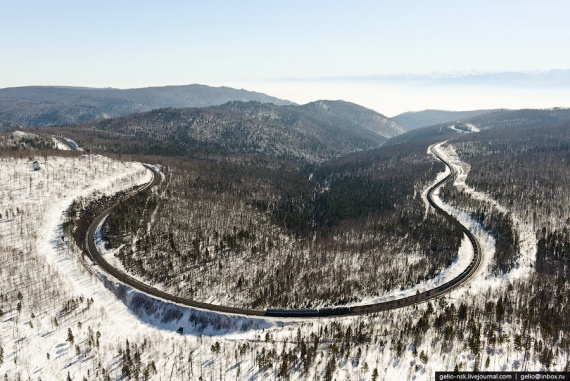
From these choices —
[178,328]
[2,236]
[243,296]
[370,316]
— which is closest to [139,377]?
[178,328]

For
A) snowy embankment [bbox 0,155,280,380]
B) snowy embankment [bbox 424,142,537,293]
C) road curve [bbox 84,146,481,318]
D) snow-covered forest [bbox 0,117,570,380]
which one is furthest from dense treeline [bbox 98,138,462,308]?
snowy embankment [bbox 0,155,280,380]

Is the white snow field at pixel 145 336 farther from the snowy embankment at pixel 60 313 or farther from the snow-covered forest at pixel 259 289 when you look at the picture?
the snow-covered forest at pixel 259 289

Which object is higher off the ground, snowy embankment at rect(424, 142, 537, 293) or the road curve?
snowy embankment at rect(424, 142, 537, 293)

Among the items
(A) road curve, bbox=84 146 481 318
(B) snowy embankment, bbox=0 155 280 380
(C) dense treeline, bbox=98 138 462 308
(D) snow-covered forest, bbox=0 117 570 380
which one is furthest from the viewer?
(C) dense treeline, bbox=98 138 462 308

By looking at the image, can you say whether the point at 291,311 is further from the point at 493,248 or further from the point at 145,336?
the point at 493,248

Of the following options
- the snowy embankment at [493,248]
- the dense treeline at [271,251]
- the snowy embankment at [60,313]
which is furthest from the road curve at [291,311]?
the dense treeline at [271,251]

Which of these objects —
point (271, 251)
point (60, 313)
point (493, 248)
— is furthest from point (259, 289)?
point (493, 248)

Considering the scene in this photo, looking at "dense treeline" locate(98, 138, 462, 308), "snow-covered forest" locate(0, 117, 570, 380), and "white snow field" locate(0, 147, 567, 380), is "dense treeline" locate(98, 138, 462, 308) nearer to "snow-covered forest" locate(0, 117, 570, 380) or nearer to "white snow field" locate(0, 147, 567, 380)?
"snow-covered forest" locate(0, 117, 570, 380)

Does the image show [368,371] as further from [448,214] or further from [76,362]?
[448,214]
